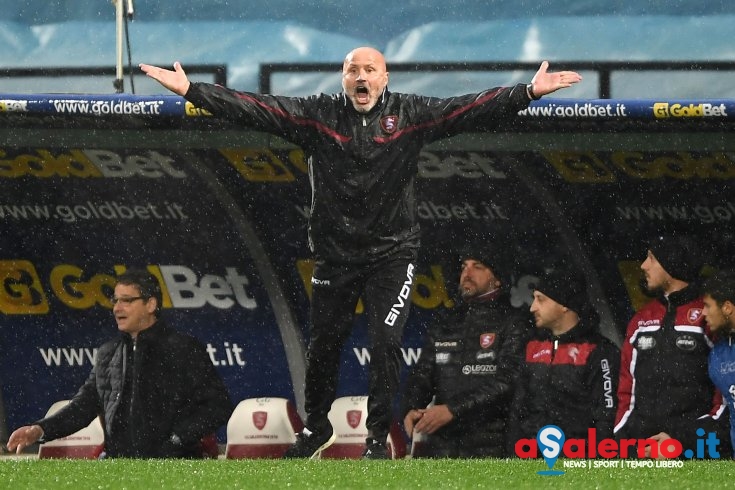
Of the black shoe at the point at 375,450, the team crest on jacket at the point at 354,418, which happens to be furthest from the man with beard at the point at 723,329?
the team crest on jacket at the point at 354,418

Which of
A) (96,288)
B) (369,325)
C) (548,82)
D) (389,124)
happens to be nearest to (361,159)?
(389,124)

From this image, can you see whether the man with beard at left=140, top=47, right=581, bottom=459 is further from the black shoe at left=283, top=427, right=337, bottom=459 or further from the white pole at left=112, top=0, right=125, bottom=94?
the white pole at left=112, top=0, right=125, bottom=94

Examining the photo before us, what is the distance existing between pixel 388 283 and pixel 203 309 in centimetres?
292

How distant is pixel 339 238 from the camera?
22.3 ft

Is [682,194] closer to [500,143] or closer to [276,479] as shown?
[500,143]

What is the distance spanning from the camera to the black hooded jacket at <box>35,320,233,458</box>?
25.3ft

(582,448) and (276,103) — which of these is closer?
(276,103)

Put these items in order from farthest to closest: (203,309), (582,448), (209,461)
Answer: (203,309), (582,448), (209,461)

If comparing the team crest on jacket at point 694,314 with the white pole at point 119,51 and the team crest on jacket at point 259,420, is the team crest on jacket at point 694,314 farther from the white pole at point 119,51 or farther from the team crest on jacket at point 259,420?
the white pole at point 119,51

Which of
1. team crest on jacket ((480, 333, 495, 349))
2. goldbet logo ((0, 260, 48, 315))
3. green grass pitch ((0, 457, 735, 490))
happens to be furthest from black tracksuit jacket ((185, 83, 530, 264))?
goldbet logo ((0, 260, 48, 315))

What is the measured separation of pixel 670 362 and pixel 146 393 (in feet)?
8.79

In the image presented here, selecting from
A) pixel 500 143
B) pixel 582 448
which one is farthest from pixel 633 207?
pixel 582 448

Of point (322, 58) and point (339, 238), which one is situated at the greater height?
A: point (322, 58)

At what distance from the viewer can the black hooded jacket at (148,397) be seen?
773 centimetres
